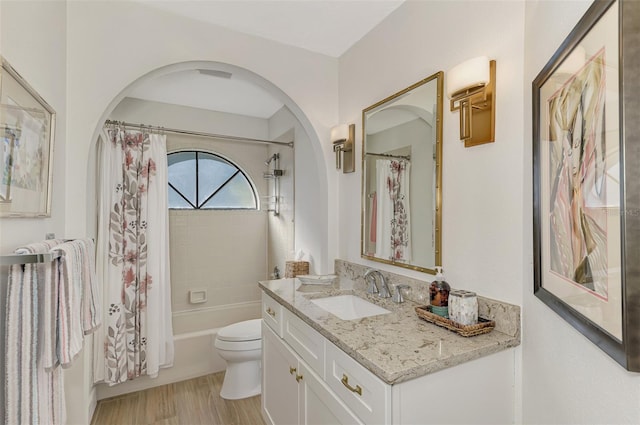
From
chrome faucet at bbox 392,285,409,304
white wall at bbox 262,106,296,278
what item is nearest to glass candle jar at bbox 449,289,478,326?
chrome faucet at bbox 392,285,409,304

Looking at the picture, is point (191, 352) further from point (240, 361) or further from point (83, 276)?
point (83, 276)

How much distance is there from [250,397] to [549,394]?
6.76ft

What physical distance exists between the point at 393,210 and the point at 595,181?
1174mm

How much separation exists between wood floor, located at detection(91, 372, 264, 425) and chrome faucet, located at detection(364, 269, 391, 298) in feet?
3.92

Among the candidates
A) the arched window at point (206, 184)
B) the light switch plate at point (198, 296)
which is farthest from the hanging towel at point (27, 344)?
the arched window at point (206, 184)

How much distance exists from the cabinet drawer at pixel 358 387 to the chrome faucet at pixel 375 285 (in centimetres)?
59

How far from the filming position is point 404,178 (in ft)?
5.82

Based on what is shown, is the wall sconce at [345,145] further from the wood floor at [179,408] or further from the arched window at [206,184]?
the wood floor at [179,408]

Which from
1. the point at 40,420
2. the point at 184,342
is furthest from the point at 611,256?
the point at 184,342

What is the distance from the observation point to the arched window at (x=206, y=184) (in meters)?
3.37

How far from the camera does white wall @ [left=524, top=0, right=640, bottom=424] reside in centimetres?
69

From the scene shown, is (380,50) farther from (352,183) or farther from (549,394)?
(549,394)

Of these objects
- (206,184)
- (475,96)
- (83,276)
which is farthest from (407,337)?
(206,184)

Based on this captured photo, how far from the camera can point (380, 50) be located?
198 centimetres
